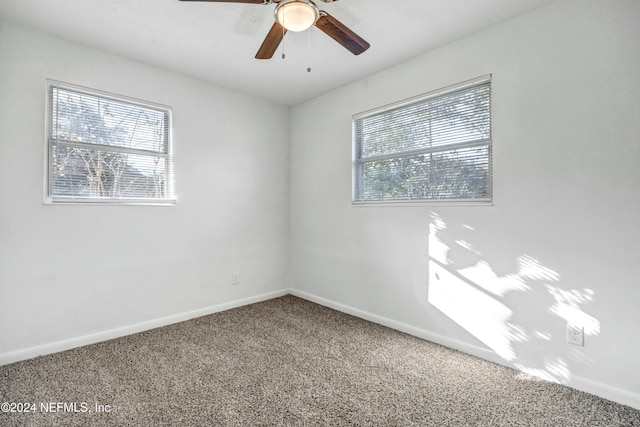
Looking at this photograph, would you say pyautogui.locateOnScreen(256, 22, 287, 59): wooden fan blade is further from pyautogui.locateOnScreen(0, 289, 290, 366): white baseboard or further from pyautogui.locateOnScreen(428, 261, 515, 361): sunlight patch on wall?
pyautogui.locateOnScreen(0, 289, 290, 366): white baseboard

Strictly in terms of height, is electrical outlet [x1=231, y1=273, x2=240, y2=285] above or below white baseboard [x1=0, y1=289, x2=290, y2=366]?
above

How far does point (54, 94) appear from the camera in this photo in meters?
2.42

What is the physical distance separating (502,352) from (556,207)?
1079 mm

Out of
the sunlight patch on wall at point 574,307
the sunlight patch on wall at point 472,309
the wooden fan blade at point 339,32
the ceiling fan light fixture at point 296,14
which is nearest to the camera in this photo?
the ceiling fan light fixture at point 296,14

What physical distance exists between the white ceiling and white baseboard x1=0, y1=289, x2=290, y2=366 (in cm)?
238

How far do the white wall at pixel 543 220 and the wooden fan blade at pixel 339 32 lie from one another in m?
0.98

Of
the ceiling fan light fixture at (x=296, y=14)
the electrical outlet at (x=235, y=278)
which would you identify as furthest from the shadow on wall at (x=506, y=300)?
the electrical outlet at (x=235, y=278)

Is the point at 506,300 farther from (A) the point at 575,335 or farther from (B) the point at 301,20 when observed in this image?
(B) the point at 301,20

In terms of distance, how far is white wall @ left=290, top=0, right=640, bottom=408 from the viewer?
1774 millimetres

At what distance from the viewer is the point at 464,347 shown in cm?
241

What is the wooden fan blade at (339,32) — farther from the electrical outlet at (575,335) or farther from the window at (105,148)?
the electrical outlet at (575,335)

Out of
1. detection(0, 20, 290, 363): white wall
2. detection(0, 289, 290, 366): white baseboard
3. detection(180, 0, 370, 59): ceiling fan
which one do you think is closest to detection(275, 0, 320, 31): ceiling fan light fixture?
detection(180, 0, 370, 59): ceiling fan

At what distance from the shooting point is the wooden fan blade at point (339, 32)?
168cm

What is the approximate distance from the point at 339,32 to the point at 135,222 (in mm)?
2330
